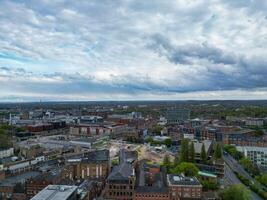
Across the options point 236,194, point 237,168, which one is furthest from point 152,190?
point 237,168

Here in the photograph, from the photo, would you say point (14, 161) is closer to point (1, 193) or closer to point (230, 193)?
point (1, 193)

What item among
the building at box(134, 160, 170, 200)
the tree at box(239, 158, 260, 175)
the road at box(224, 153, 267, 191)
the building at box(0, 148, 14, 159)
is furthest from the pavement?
the building at box(0, 148, 14, 159)

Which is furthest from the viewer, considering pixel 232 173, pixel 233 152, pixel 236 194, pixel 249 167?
pixel 233 152

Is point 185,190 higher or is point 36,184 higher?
point 36,184

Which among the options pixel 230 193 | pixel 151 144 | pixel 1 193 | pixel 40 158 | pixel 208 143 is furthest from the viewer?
pixel 151 144

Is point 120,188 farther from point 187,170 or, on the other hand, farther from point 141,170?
point 187,170

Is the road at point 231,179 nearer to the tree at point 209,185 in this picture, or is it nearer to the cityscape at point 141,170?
the cityscape at point 141,170

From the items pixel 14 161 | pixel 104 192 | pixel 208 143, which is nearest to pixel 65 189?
pixel 104 192

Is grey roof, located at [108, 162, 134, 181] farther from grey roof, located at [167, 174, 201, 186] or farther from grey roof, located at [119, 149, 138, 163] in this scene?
grey roof, located at [119, 149, 138, 163]
